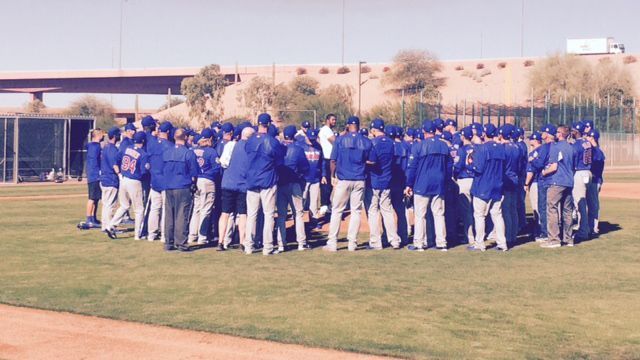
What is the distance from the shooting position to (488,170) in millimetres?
13141

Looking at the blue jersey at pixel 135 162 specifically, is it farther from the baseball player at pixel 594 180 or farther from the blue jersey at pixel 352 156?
the baseball player at pixel 594 180

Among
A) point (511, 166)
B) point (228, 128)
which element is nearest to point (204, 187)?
point (228, 128)

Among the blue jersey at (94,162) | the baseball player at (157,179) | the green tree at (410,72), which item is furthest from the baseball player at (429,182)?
the green tree at (410,72)

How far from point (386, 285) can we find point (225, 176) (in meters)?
4.01

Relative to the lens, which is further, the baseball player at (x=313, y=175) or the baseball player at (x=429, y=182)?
the baseball player at (x=313, y=175)

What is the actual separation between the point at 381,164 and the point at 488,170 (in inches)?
68.6

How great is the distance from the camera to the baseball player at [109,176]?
48.8 feet

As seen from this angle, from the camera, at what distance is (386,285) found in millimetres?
10281

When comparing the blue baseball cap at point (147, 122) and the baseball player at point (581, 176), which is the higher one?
the blue baseball cap at point (147, 122)

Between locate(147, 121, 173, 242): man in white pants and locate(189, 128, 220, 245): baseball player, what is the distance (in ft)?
1.83

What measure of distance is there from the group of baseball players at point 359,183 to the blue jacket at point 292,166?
0.06 ft

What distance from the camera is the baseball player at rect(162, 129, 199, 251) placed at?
1284 centimetres

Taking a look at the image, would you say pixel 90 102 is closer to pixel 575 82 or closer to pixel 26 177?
pixel 575 82

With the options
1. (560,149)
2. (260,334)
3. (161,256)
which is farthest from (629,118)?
(260,334)
